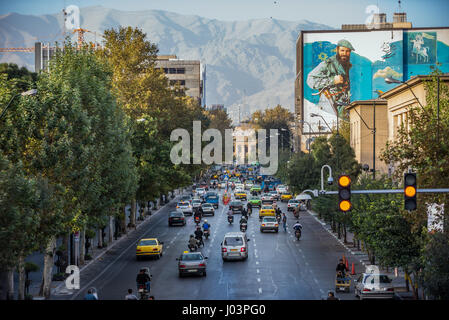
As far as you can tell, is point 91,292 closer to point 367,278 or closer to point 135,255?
point 367,278

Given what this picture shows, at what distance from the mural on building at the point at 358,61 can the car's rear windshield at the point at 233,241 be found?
358ft

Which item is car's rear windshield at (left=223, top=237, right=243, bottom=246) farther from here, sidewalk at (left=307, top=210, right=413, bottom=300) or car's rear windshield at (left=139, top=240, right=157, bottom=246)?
sidewalk at (left=307, top=210, right=413, bottom=300)

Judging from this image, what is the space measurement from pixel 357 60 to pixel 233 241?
116m

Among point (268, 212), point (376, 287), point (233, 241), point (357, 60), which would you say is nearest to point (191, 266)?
point (233, 241)

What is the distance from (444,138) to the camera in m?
25.8

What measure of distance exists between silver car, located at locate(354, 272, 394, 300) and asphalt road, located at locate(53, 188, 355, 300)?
1645mm

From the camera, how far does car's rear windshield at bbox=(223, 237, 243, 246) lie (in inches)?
1662

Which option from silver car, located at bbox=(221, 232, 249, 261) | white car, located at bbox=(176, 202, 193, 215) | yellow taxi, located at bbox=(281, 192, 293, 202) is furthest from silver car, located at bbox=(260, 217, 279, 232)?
yellow taxi, located at bbox=(281, 192, 293, 202)

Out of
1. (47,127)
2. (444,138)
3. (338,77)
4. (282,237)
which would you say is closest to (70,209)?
(47,127)

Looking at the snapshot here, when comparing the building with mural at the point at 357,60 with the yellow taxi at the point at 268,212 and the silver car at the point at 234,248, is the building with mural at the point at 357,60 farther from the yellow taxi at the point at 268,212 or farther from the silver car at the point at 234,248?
the silver car at the point at 234,248

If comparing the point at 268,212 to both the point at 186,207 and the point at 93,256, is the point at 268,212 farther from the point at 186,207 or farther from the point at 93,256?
the point at 93,256

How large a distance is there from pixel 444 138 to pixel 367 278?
6.77 metres

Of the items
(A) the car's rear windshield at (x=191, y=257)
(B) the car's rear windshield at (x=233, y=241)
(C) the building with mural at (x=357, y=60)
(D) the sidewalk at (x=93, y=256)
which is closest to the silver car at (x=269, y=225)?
(D) the sidewalk at (x=93, y=256)

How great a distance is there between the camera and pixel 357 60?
152 m
